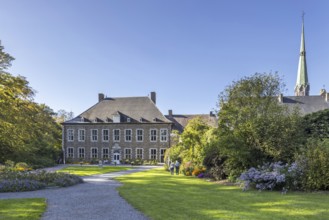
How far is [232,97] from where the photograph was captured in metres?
19.0

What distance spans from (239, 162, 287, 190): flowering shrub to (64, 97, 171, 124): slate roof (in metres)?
30.7

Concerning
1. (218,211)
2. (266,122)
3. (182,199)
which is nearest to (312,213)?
(218,211)

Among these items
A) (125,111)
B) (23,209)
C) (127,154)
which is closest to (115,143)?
(127,154)

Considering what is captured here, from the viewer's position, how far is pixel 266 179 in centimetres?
1295

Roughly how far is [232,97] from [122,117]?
97.4 ft

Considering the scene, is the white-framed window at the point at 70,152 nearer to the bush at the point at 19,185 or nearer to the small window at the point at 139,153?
the small window at the point at 139,153

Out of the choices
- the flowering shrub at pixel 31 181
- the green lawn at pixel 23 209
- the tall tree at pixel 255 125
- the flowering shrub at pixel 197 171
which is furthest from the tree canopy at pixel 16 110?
the tall tree at pixel 255 125

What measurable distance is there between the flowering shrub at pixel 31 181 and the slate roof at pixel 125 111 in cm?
2859

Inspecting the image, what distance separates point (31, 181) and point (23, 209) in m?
5.91

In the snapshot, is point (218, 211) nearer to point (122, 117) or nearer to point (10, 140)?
point (10, 140)

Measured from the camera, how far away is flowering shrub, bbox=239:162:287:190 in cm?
1275

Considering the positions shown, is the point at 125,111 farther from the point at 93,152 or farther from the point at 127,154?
the point at 93,152

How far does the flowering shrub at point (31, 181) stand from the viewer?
1375cm

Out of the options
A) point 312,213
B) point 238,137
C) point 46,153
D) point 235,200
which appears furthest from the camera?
point 46,153
